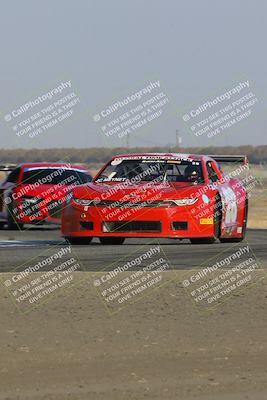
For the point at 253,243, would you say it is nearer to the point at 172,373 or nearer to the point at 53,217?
the point at 53,217

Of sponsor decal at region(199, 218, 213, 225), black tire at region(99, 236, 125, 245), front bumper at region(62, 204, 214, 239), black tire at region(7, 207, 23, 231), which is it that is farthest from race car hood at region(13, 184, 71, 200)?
sponsor decal at region(199, 218, 213, 225)

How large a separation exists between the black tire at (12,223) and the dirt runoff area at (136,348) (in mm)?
11060

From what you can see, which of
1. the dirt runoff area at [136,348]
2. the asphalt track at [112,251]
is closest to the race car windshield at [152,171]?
the asphalt track at [112,251]

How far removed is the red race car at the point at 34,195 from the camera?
67.3ft

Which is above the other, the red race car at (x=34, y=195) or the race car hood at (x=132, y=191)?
the race car hood at (x=132, y=191)

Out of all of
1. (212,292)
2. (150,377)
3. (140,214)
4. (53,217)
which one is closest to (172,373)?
(150,377)

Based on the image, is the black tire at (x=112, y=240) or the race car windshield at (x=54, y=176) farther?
the race car windshield at (x=54, y=176)

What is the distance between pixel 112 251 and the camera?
14.1 metres

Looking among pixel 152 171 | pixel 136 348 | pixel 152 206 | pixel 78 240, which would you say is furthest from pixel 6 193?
pixel 136 348

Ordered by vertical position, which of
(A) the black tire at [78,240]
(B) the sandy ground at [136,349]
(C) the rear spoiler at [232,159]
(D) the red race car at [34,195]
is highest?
(B) the sandy ground at [136,349]

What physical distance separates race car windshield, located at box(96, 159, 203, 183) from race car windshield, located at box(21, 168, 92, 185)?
5303 mm

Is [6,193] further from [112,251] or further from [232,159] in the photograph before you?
[112,251]

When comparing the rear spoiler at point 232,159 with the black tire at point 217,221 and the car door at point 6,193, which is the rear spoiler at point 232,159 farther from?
the car door at point 6,193

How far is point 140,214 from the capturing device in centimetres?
1478
